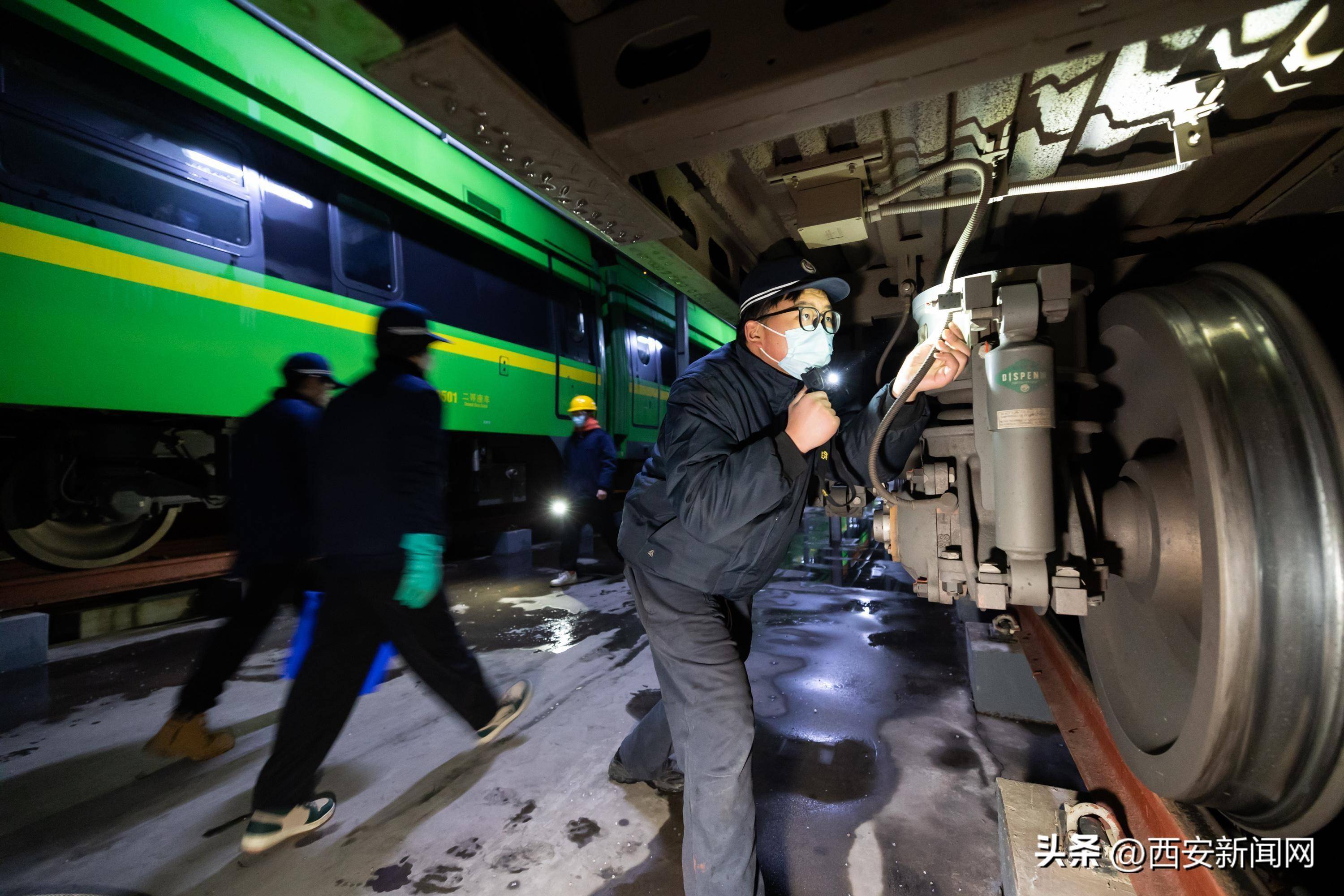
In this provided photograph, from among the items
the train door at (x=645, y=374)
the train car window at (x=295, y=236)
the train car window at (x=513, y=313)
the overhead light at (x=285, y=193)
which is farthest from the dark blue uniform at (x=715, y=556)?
the train door at (x=645, y=374)

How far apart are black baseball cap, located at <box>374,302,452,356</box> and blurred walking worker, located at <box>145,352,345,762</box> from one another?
544mm

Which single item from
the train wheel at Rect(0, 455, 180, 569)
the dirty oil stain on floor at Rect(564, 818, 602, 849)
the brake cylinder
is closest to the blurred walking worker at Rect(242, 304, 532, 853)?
the dirty oil stain on floor at Rect(564, 818, 602, 849)

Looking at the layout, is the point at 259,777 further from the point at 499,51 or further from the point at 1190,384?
the point at 1190,384

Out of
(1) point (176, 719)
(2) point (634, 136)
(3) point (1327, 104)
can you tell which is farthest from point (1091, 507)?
(1) point (176, 719)

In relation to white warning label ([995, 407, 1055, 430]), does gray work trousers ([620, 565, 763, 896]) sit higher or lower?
lower

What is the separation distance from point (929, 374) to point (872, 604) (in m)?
2.76

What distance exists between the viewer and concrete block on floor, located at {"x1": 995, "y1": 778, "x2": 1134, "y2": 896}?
3.86ft

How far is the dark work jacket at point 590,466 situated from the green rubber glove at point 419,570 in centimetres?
287

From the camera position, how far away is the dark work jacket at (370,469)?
182 cm

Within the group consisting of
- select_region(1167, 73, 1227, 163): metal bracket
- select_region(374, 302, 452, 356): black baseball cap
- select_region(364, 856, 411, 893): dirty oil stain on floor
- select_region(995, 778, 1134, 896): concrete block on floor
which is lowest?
select_region(364, 856, 411, 893): dirty oil stain on floor

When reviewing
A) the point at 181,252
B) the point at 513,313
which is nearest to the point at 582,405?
the point at 513,313

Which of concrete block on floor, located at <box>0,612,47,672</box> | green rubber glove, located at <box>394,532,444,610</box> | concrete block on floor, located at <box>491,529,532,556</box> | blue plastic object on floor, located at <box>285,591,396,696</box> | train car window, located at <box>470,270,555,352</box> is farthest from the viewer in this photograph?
concrete block on floor, located at <box>491,529,532,556</box>

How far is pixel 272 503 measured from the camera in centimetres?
236

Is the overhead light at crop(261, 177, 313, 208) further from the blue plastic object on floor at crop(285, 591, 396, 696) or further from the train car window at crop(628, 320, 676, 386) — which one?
the train car window at crop(628, 320, 676, 386)
